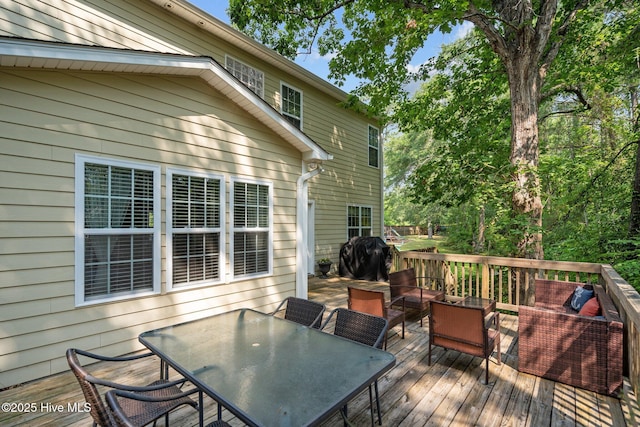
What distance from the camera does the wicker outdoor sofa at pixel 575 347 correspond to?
9.04ft

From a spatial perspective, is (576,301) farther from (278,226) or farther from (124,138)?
(124,138)

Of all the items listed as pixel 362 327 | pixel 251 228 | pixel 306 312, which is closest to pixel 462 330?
pixel 362 327

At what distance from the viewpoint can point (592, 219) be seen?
754 cm

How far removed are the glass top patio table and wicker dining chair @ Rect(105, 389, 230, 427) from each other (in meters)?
0.20

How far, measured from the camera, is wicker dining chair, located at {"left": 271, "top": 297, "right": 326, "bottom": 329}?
2850mm

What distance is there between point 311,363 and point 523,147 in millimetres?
5838

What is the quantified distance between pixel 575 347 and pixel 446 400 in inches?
57.0

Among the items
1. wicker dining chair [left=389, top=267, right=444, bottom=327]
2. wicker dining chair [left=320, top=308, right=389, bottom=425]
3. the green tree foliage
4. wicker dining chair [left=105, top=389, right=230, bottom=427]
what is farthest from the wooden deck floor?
the green tree foliage

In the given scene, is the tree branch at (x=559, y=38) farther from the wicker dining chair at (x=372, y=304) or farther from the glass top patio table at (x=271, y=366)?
the glass top patio table at (x=271, y=366)

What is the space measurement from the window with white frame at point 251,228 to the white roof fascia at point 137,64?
115 centimetres

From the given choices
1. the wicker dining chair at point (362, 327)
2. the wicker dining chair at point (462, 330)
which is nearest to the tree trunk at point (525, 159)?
the wicker dining chair at point (462, 330)

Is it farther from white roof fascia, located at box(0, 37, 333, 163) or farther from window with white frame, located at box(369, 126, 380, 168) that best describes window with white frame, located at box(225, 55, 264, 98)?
window with white frame, located at box(369, 126, 380, 168)

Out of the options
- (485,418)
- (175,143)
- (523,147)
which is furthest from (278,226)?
(523,147)

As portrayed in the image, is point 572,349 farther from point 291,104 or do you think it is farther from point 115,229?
point 291,104
